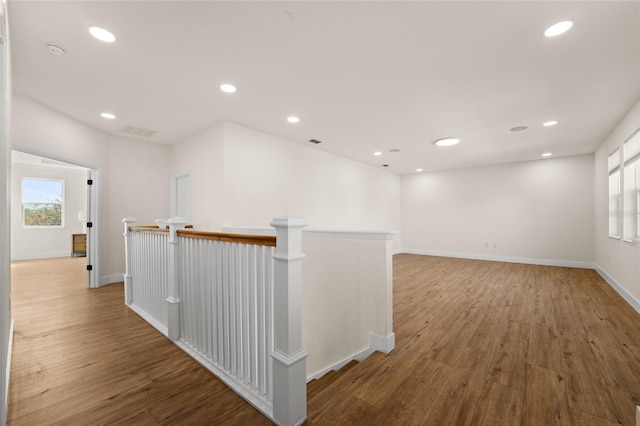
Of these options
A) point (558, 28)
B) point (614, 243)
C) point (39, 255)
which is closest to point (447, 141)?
point (558, 28)

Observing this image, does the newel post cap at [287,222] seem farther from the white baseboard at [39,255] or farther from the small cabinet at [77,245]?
the white baseboard at [39,255]

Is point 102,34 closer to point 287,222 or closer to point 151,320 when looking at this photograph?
point 287,222

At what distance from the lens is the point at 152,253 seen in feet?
10.00

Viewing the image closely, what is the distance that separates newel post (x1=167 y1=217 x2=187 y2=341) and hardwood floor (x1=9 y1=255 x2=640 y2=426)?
20 centimetres

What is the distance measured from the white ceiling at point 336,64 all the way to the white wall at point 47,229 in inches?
219

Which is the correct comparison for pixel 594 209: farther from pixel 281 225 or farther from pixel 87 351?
pixel 87 351

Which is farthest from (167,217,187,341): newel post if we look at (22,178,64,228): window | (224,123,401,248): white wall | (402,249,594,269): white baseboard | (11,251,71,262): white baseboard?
(22,178,64,228): window

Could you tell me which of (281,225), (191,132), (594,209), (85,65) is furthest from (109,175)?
(594,209)

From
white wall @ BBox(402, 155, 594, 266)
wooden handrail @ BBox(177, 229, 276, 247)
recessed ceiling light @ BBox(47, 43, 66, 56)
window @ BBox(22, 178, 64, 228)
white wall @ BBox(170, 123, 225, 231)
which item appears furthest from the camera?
window @ BBox(22, 178, 64, 228)

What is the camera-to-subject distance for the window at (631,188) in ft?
12.2

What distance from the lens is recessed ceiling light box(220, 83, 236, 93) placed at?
3117 mm

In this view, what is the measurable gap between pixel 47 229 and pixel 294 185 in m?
8.06

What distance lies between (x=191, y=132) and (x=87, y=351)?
12.0ft

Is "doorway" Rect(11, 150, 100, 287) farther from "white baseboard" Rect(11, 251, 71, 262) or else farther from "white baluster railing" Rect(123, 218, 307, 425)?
"white baluster railing" Rect(123, 218, 307, 425)
